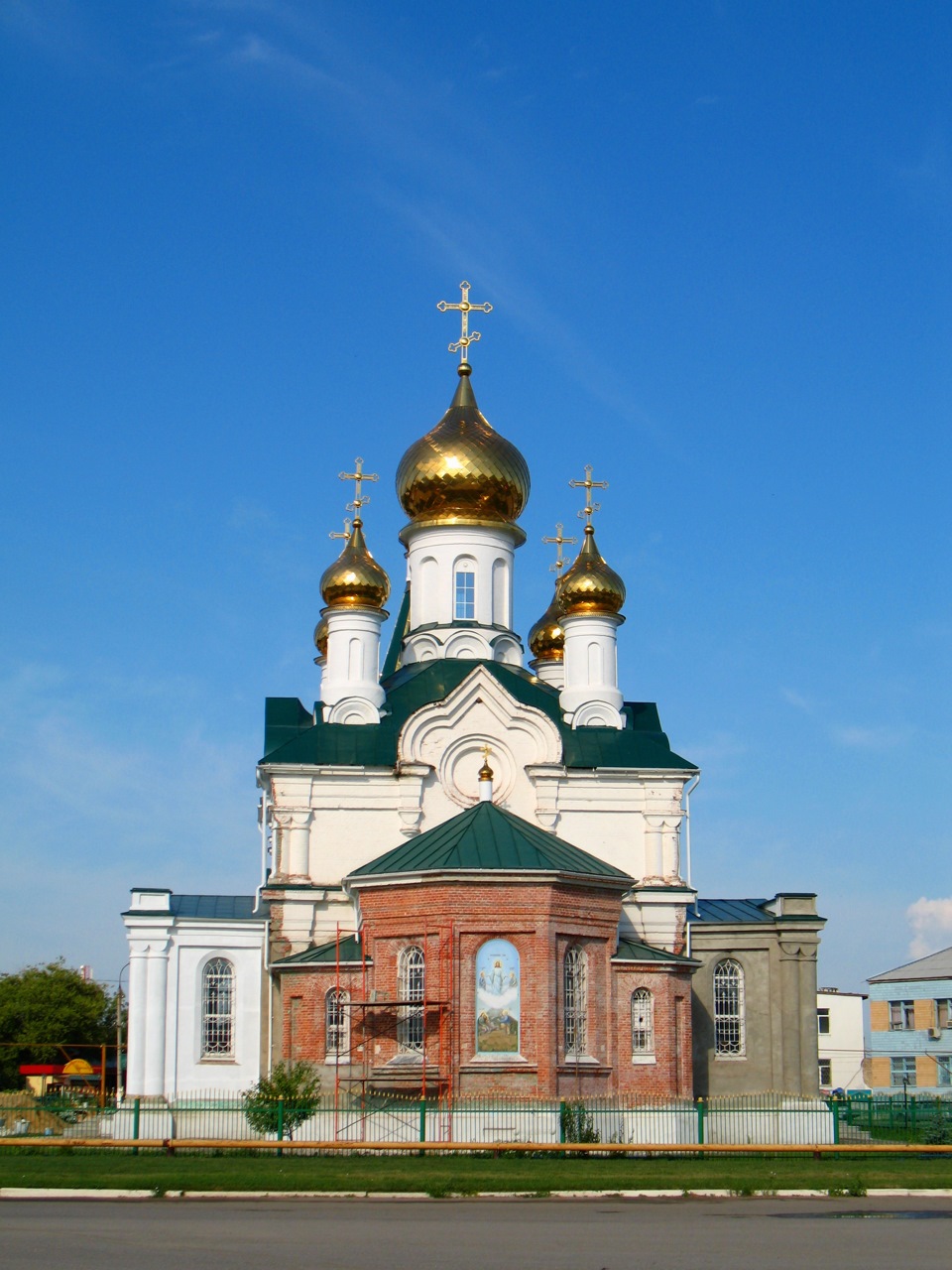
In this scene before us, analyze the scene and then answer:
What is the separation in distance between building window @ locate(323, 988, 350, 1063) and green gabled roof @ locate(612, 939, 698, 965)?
15.3 feet

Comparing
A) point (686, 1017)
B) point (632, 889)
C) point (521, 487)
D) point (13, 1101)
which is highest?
point (521, 487)

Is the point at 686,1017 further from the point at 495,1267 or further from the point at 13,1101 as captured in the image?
the point at 495,1267

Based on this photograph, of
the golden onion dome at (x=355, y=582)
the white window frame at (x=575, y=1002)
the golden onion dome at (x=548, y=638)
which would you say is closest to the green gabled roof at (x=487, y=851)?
the white window frame at (x=575, y=1002)

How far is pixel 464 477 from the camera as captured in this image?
33875 mm

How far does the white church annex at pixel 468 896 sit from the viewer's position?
82.6 feet

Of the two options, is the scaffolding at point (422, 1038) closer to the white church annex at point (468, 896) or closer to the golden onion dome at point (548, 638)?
the white church annex at point (468, 896)

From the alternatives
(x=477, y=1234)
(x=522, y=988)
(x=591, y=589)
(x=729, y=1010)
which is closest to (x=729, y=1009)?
(x=729, y=1010)

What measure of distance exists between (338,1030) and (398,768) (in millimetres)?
4969

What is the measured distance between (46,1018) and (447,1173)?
3478 cm

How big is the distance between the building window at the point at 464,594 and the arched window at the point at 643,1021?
31.3ft

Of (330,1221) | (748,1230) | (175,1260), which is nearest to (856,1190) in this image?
(748,1230)

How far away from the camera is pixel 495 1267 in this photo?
11.2 metres

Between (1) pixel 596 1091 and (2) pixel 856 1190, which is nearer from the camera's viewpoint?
(2) pixel 856 1190

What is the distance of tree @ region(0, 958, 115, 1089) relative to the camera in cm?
4941
